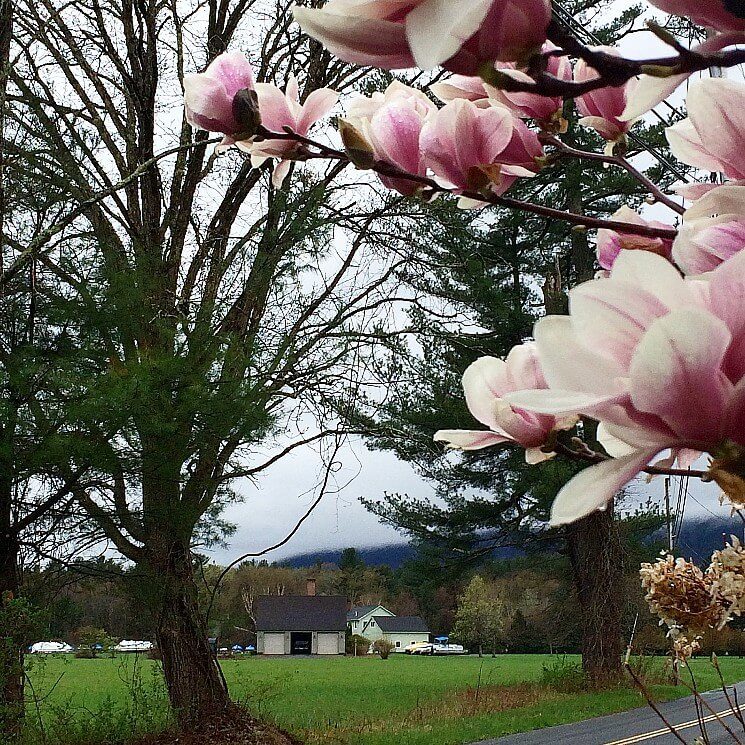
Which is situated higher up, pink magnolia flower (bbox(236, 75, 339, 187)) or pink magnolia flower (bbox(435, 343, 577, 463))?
pink magnolia flower (bbox(236, 75, 339, 187))

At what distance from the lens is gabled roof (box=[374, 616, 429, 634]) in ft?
123

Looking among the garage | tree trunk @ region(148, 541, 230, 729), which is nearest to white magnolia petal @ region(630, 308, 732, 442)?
tree trunk @ region(148, 541, 230, 729)

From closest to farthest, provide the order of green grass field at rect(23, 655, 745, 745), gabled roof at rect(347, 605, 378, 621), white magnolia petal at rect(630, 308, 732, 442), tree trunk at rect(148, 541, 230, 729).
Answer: white magnolia petal at rect(630, 308, 732, 442)
tree trunk at rect(148, 541, 230, 729)
green grass field at rect(23, 655, 745, 745)
gabled roof at rect(347, 605, 378, 621)

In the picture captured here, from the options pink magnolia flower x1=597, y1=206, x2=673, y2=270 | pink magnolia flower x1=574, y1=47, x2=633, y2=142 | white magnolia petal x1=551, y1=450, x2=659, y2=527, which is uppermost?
pink magnolia flower x1=574, y1=47, x2=633, y2=142

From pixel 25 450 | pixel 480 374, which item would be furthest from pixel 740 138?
pixel 25 450

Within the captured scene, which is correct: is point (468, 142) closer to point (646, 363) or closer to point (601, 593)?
point (646, 363)

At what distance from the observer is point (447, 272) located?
5.61 metres

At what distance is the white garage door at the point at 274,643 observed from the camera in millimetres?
30312

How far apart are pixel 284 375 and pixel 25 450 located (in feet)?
5.41

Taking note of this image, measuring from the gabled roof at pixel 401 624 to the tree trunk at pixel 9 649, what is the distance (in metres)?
35.0

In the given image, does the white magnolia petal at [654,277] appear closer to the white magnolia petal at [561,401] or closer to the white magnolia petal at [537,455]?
the white magnolia petal at [561,401]

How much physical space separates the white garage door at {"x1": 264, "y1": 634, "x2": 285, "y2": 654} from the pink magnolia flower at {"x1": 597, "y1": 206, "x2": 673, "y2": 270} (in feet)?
103

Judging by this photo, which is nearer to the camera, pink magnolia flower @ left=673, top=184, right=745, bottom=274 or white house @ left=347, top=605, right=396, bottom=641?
pink magnolia flower @ left=673, top=184, right=745, bottom=274

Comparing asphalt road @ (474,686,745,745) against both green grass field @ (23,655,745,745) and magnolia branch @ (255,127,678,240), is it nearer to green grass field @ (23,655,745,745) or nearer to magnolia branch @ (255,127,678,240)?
green grass field @ (23,655,745,745)
